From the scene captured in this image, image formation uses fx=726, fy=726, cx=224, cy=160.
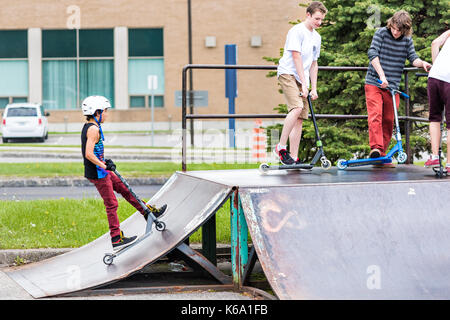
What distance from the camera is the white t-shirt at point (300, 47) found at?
760cm

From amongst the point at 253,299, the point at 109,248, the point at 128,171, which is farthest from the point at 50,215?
the point at 128,171

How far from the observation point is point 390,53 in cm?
791

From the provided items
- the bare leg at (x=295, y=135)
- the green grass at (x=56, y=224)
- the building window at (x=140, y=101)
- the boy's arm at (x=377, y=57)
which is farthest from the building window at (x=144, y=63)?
the boy's arm at (x=377, y=57)

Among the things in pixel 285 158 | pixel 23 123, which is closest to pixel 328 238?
pixel 285 158

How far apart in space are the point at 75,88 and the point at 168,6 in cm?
764

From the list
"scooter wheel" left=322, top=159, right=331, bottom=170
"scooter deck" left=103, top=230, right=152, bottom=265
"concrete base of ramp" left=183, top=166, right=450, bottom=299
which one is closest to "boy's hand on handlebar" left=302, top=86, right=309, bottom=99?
"scooter wheel" left=322, top=159, right=331, bottom=170

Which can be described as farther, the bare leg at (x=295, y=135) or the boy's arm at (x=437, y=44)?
the bare leg at (x=295, y=135)

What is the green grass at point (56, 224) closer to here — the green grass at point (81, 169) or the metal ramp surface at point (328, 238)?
the metal ramp surface at point (328, 238)

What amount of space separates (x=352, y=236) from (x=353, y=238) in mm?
21

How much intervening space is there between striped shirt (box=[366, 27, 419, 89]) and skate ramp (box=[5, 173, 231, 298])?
239cm

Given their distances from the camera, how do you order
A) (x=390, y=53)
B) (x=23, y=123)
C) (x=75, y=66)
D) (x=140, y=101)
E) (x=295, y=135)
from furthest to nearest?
(x=140, y=101) → (x=75, y=66) → (x=23, y=123) → (x=295, y=135) → (x=390, y=53)

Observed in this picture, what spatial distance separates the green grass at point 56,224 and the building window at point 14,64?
117 feet

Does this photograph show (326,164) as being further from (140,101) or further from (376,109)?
(140,101)

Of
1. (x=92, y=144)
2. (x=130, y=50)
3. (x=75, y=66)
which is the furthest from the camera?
(x=75, y=66)
